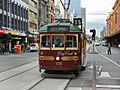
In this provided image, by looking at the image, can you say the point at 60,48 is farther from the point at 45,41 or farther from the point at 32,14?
the point at 32,14

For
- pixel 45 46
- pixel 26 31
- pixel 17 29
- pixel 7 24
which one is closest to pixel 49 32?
pixel 45 46

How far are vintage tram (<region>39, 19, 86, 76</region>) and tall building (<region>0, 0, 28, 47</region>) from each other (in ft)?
81.2

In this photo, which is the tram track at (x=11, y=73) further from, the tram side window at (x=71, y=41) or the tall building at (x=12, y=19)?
the tall building at (x=12, y=19)

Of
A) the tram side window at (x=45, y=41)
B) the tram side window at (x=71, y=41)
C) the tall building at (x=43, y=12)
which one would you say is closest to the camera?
the tram side window at (x=71, y=41)

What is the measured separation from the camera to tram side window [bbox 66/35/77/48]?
1138cm

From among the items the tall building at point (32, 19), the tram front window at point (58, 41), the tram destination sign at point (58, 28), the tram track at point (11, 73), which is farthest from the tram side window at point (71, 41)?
the tall building at point (32, 19)

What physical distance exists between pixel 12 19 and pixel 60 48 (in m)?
35.7

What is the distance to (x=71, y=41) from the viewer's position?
11.4 m

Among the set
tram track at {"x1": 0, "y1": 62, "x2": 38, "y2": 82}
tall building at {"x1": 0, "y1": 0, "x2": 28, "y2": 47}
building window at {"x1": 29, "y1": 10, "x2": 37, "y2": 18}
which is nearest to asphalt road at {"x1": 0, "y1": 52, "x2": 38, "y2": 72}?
tram track at {"x1": 0, "y1": 62, "x2": 38, "y2": 82}

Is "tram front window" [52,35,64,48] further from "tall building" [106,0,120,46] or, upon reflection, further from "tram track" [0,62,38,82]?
"tall building" [106,0,120,46]

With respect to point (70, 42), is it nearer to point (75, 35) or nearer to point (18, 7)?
point (75, 35)

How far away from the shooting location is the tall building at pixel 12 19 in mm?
39344

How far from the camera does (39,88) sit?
9.04 metres

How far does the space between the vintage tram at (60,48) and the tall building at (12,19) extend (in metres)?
24.7
